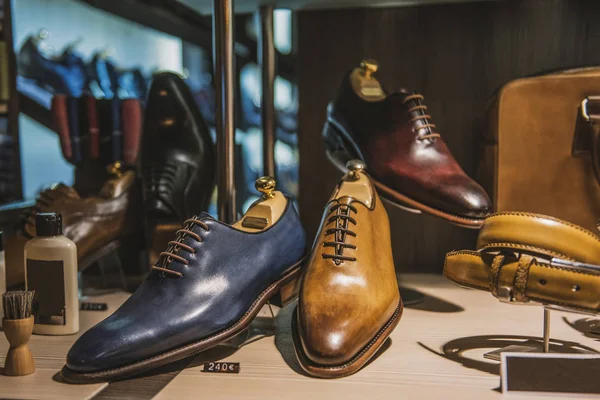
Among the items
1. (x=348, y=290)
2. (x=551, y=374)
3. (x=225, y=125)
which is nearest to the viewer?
(x=551, y=374)

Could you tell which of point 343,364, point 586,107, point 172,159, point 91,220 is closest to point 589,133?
point 586,107

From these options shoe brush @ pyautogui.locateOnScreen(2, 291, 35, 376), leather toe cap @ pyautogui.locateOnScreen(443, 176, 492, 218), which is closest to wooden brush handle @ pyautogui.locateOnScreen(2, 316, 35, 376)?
shoe brush @ pyautogui.locateOnScreen(2, 291, 35, 376)

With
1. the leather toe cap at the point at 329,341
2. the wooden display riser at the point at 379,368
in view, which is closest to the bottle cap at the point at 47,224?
the wooden display riser at the point at 379,368

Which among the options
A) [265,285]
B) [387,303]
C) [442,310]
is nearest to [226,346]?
[265,285]

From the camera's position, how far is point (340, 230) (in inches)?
27.8

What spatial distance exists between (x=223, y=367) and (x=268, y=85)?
1.95 ft

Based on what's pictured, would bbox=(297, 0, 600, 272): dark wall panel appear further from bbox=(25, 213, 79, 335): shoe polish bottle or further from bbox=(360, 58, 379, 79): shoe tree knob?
bbox=(25, 213, 79, 335): shoe polish bottle

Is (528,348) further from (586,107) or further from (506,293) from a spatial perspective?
(586,107)

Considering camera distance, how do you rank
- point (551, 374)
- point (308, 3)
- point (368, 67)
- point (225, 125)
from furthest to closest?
point (308, 3)
point (368, 67)
point (225, 125)
point (551, 374)

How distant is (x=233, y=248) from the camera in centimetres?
69

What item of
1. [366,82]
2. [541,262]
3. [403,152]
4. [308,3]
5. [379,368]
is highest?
[308,3]

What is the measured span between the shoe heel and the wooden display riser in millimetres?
42

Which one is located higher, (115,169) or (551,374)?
(115,169)

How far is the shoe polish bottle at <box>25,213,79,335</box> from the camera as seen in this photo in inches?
29.2
